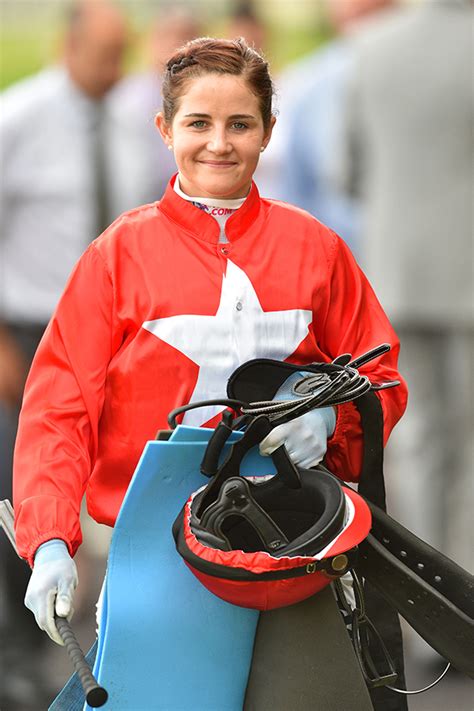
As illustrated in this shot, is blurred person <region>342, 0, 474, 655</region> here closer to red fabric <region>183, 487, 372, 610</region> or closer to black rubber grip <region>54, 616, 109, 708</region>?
red fabric <region>183, 487, 372, 610</region>

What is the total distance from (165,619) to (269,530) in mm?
281

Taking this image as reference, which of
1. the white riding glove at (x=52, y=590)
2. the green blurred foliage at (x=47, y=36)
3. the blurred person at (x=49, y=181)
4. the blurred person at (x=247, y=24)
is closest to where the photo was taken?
the white riding glove at (x=52, y=590)

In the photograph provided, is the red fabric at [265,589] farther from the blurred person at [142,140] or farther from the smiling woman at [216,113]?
the blurred person at [142,140]

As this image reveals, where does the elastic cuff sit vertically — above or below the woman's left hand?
below

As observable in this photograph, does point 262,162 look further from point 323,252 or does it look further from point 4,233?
point 323,252

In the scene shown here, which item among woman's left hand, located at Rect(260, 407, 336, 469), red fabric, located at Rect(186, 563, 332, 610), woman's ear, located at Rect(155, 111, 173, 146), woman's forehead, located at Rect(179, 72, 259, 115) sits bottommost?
red fabric, located at Rect(186, 563, 332, 610)

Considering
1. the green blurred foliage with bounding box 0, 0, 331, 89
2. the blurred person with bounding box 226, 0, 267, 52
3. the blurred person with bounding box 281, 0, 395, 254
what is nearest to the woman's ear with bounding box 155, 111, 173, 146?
the blurred person with bounding box 281, 0, 395, 254

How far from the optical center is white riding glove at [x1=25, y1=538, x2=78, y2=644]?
3125mm

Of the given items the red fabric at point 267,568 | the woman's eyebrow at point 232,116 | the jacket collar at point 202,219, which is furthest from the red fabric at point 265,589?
the woman's eyebrow at point 232,116

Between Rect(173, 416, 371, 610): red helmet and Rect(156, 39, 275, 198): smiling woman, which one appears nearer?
Rect(173, 416, 371, 610): red helmet

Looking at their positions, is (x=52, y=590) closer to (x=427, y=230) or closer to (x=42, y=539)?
(x=42, y=539)

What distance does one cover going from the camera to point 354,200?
6977 mm

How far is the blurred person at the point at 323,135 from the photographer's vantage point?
7.05m

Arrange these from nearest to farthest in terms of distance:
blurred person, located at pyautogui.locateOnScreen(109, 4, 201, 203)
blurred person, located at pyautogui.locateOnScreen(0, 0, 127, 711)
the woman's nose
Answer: the woman's nose
blurred person, located at pyautogui.locateOnScreen(0, 0, 127, 711)
blurred person, located at pyautogui.locateOnScreen(109, 4, 201, 203)
